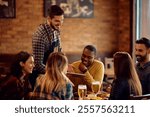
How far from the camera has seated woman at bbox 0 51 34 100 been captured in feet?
7.02

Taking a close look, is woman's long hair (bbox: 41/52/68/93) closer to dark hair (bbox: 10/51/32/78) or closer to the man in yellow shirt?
dark hair (bbox: 10/51/32/78)

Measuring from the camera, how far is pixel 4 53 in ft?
17.4

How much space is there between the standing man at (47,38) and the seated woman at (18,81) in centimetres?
34

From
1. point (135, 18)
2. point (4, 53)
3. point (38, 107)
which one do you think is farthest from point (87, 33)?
point (38, 107)

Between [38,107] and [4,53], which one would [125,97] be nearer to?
[38,107]

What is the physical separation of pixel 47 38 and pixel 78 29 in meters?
2.58

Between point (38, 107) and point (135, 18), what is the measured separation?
3.67 metres

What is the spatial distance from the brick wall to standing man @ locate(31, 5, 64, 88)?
248 cm

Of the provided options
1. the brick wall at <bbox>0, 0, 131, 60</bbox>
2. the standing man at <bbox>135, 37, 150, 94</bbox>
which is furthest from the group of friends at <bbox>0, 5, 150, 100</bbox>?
the brick wall at <bbox>0, 0, 131, 60</bbox>

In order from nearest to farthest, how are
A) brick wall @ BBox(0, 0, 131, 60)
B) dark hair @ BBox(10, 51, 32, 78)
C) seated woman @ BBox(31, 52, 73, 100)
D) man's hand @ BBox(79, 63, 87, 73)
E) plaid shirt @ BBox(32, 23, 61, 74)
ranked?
1. seated woman @ BBox(31, 52, 73, 100)
2. dark hair @ BBox(10, 51, 32, 78)
3. plaid shirt @ BBox(32, 23, 61, 74)
4. man's hand @ BBox(79, 63, 87, 73)
5. brick wall @ BBox(0, 0, 131, 60)

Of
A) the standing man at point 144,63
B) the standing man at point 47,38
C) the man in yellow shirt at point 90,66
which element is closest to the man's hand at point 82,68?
the man in yellow shirt at point 90,66

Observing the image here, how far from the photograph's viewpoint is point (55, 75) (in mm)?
2068

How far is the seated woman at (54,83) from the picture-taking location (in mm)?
1991

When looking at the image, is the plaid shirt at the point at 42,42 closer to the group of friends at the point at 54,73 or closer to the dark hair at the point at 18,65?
the group of friends at the point at 54,73
